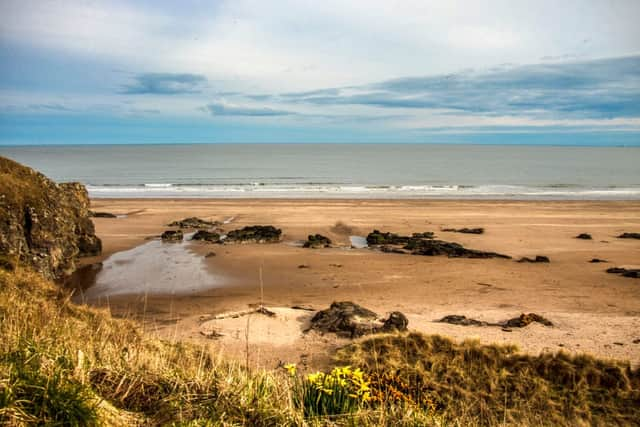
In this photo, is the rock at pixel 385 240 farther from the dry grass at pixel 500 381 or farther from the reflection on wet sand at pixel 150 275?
the dry grass at pixel 500 381

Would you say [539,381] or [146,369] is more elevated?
[146,369]

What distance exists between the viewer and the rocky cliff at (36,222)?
11.8 m

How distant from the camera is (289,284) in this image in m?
13.6

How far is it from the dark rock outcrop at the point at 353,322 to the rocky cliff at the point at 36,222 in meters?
6.91

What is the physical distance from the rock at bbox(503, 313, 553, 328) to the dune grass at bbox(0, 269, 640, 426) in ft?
7.65

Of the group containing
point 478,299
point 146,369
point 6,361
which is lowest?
point 478,299

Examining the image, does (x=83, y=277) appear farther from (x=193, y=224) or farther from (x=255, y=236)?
(x=193, y=224)

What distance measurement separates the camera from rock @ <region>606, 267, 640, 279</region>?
14.1m

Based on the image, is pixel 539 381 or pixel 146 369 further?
pixel 539 381

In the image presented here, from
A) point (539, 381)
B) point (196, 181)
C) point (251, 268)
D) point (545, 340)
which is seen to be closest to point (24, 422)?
point (539, 381)

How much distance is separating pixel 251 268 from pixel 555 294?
897cm

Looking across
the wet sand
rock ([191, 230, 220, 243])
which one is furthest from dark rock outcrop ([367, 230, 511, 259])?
rock ([191, 230, 220, 243])

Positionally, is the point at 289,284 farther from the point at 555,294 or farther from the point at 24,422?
the point at 24,422

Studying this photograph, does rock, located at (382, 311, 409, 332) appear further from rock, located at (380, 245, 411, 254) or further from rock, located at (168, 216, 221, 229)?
rock, located at (168, 216, 221, 229)
